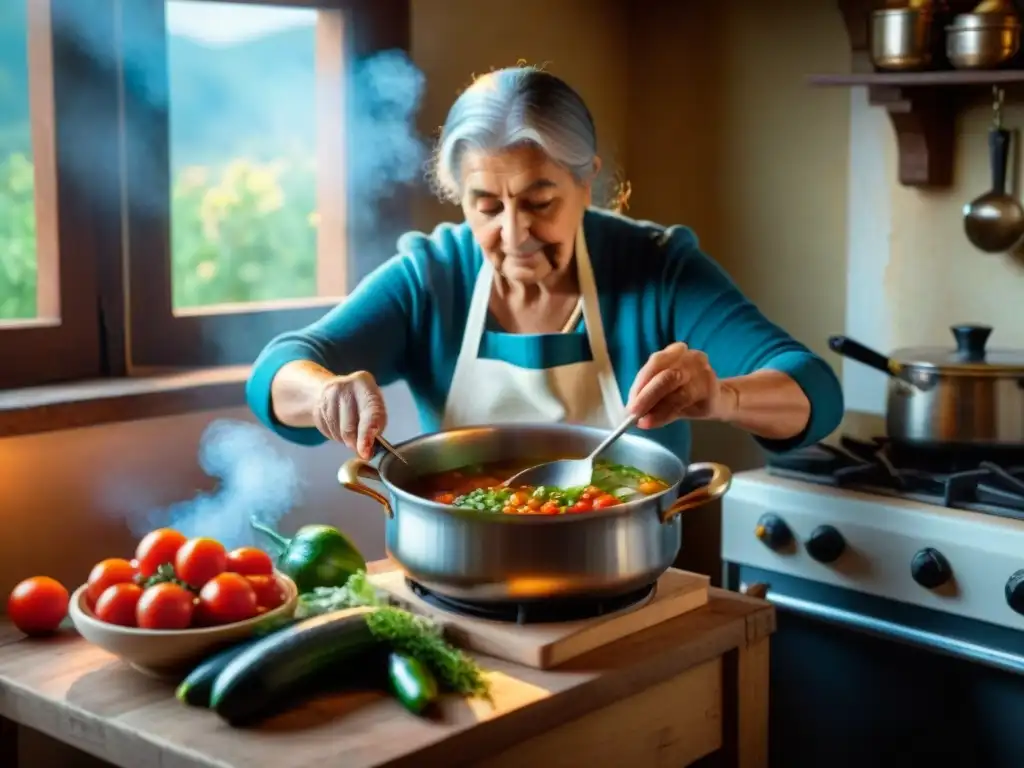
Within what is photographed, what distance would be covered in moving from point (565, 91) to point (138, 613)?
2.98ft

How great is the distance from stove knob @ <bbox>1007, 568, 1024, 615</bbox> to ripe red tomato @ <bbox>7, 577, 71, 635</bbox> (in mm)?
1288

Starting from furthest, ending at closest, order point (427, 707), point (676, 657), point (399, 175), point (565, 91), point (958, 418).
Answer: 1. point (399, 175)
2. point (958, 418)
3. point (565, 91)
4. point (676, 657)
5. point (427, 707)

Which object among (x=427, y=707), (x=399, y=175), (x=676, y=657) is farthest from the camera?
(x=399, y=175)

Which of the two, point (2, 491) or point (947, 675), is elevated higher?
point (2, 491)

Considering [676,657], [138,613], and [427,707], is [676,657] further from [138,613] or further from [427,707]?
[138,613]

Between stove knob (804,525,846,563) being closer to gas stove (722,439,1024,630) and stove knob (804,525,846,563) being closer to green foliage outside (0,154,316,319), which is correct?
gas stove (722,439,1024,630)

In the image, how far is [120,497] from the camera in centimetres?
208

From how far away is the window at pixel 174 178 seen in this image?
210 cm

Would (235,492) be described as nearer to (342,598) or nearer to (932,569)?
(342,598)

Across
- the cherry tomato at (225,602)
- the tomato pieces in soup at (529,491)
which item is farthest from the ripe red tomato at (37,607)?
the tomato pieces in soup at (529,491)

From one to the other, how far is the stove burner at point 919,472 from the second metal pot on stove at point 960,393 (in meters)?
0.04

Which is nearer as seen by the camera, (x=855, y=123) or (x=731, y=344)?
(x=731, y=344)

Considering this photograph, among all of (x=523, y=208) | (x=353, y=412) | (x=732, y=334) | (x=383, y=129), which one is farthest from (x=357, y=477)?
(x=383, y=129)

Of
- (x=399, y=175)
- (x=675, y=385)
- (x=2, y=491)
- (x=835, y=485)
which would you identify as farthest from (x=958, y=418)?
(x=2, y=491)
